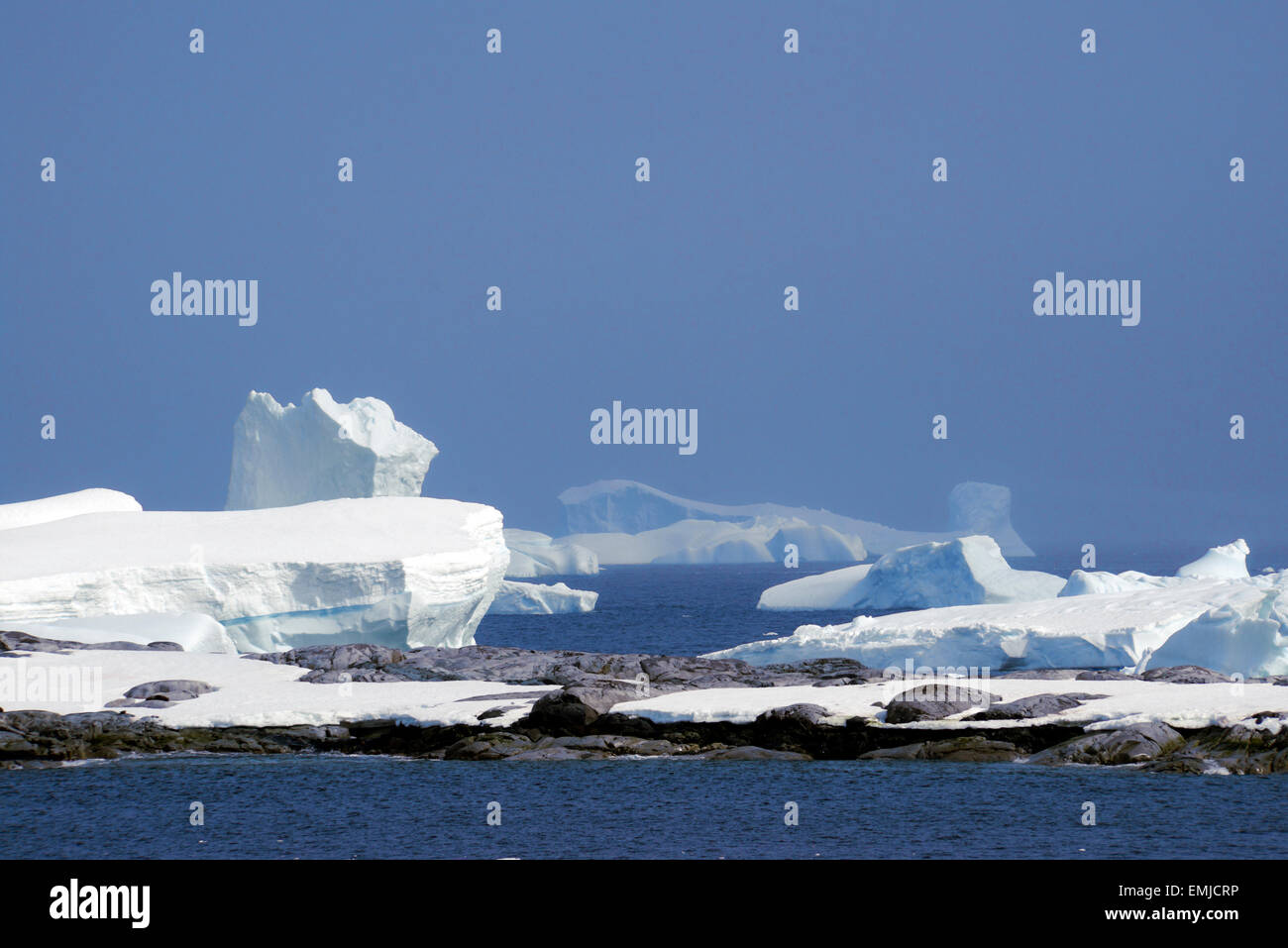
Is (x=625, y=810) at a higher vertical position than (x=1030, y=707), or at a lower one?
lower

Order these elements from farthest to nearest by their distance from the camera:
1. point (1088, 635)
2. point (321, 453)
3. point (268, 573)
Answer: point (321, 453), point (268, 573), point (1088, 635)

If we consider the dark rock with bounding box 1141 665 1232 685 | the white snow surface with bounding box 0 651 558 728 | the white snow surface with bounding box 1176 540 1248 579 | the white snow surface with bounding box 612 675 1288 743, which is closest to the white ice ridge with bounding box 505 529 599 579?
the white snow surface with bounding box 1176 540 1248 579

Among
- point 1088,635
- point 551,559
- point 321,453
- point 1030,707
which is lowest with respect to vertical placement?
point 1030,707

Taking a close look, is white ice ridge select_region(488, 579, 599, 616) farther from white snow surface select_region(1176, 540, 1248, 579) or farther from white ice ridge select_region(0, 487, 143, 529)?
white snow surface select_region(1176, 540, 1248, 579)

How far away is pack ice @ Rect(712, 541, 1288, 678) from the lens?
89.7 ft

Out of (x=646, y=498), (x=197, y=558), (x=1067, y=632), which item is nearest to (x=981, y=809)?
(x=1067, y=632)

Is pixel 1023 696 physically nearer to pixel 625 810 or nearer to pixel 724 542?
pixel 625 810

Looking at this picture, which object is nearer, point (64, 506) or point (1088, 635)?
point (1088, 635)

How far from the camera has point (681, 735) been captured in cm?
1966

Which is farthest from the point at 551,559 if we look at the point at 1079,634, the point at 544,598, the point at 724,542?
the point at 1079,634

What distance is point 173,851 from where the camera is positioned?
13.6 metres

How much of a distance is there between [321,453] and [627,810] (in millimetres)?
31689

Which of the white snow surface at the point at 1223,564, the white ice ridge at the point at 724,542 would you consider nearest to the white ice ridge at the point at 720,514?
the white ice ridge at the point at 724,542

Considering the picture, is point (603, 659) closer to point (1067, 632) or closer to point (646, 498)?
point (1067, 632)
